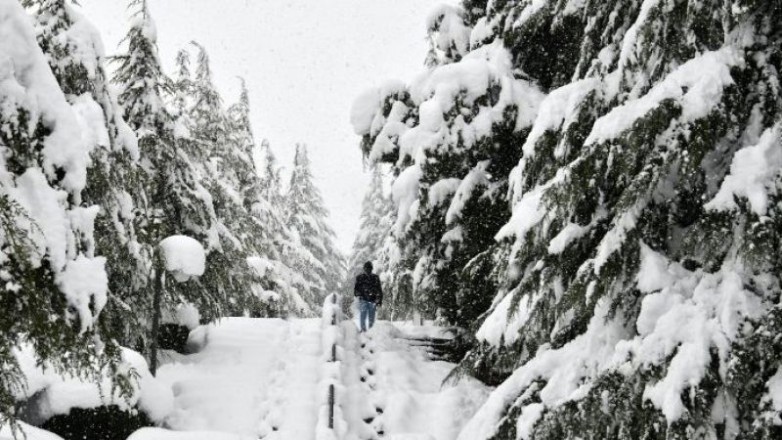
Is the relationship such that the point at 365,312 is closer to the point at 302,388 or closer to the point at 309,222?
the point at 302,388

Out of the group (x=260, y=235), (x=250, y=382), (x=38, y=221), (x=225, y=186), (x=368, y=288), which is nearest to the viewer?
(x=38, y=221)

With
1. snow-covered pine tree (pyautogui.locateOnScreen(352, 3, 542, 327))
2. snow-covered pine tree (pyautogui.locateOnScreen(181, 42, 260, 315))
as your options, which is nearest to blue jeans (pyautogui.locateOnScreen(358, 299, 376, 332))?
snow-covered pine tree (pyautogui.locateOnScreen(352, 3, 542, 327))

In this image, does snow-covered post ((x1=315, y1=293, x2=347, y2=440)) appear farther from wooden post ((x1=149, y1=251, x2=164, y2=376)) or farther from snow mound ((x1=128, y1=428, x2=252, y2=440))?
wooden post ((x1=149, y1=251, x2=164, y2=376))

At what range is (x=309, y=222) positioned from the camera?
4091 centimetres

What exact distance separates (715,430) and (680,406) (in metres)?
0.35

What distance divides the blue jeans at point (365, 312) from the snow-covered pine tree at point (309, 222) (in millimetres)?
19682

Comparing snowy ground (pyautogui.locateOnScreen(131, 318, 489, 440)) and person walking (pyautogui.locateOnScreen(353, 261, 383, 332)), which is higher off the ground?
person walking (pyautogui.locateOnScreen(353, 261, 383, 332))

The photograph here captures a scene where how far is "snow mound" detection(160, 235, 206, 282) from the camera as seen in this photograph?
11.7m

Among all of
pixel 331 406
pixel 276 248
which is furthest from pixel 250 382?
pixel 276 248

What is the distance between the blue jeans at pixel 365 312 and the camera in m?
15.9

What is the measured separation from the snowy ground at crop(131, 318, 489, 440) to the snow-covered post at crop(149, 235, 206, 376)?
1.39 m

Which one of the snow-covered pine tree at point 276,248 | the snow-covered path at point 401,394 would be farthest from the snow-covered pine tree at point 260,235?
the snow-covered path at point 401,394

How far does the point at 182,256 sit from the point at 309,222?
1150 inches

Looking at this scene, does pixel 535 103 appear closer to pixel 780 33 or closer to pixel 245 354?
pixel 780 33
